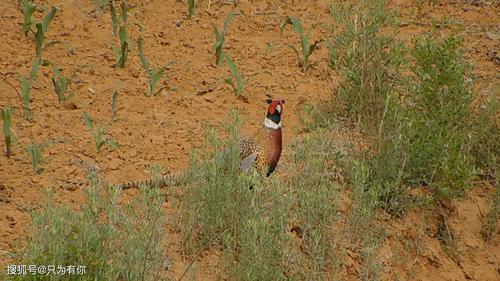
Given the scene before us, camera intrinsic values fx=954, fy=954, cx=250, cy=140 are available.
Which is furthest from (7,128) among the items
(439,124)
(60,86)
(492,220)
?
(492,220)

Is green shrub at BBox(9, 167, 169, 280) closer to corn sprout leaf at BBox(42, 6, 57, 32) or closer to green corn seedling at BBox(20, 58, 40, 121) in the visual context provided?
green corn seedling at BBox(20, 58, 40, 121)

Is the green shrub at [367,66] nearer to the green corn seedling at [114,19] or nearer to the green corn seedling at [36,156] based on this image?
the green corn seedling at [114,19]

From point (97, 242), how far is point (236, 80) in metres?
2.30

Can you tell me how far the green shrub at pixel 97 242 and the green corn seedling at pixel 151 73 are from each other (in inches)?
67.4

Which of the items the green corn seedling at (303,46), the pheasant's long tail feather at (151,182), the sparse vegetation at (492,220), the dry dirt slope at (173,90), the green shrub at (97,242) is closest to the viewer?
the green shrub at (97,242)

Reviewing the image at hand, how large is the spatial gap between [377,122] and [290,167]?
2.37ft

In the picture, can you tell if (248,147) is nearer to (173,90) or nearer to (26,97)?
(173,90)

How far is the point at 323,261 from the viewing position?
16.1 feet

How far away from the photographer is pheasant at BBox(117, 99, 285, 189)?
5.33 m

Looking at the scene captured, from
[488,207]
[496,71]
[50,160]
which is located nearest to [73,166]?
[50,160]

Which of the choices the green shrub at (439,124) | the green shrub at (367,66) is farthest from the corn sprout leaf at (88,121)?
the green shrub at (439,124)

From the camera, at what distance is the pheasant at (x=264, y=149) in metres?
5.33

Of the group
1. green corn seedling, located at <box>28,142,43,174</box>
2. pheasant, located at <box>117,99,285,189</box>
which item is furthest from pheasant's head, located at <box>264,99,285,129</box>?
green corn seedling, located at <box>28,142,43,174</box>

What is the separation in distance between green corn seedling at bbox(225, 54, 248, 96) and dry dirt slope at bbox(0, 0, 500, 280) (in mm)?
Result: 65
